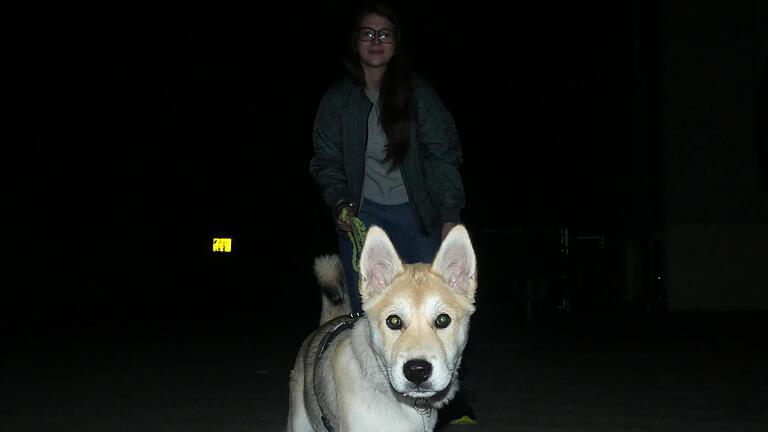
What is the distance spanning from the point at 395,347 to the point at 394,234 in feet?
3.92

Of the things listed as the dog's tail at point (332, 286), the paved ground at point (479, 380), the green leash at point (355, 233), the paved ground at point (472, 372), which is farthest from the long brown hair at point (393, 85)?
the paved ground at point (479, 380)

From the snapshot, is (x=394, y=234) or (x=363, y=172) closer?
(x=363, y=172)

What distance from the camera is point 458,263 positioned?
3791 mm

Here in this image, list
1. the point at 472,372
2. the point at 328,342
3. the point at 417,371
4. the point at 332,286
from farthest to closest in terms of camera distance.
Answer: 1. the point at 472,372
2. the point at 332,286
3. the point at 328,342
4. the point at 417,371

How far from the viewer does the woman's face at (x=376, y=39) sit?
4316 mm

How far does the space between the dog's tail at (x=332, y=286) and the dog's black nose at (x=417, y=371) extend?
1.34 m

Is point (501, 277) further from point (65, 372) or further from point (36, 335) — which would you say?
A: point (65, 372)

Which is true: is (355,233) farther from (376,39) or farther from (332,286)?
(376,39)

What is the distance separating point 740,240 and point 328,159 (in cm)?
1521

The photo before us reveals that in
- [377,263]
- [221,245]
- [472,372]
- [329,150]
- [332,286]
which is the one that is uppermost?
[329,150]

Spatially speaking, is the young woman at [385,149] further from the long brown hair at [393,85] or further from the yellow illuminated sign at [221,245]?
the yellow illuminated sign at [221,245]

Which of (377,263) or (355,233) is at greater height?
(355,233)

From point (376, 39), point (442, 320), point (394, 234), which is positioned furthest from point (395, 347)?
point (376, 39)

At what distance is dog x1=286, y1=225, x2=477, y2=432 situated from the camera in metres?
3.32
